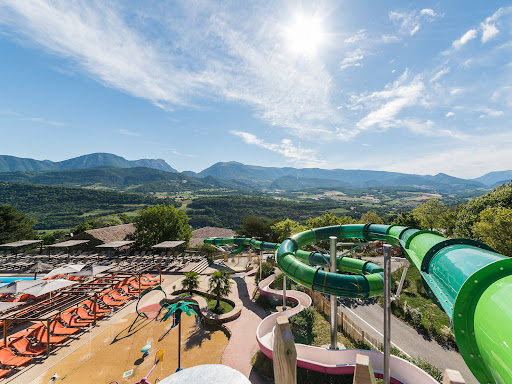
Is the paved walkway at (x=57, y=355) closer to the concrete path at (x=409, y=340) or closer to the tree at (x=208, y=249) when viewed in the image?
the tree at (x=208, y=249)

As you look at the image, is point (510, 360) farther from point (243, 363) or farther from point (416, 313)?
point (416, 313)

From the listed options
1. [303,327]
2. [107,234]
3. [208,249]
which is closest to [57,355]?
[303,327]

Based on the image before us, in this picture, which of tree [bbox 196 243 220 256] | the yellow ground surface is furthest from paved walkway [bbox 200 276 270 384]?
tree [bbox 196 243 220 256]

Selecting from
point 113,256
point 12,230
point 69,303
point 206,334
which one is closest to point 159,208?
point 113,256

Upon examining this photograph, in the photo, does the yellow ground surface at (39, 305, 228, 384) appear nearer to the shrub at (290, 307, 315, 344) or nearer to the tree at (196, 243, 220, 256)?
the shrub at (290, 307, 315, 344)

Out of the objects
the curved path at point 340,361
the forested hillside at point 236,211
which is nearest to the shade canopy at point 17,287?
the curved path at point 340,361

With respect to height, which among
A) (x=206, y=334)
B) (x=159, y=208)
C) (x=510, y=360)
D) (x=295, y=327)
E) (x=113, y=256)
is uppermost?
(x=510, y=360)

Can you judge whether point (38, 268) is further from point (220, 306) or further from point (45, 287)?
point (220, 306)
